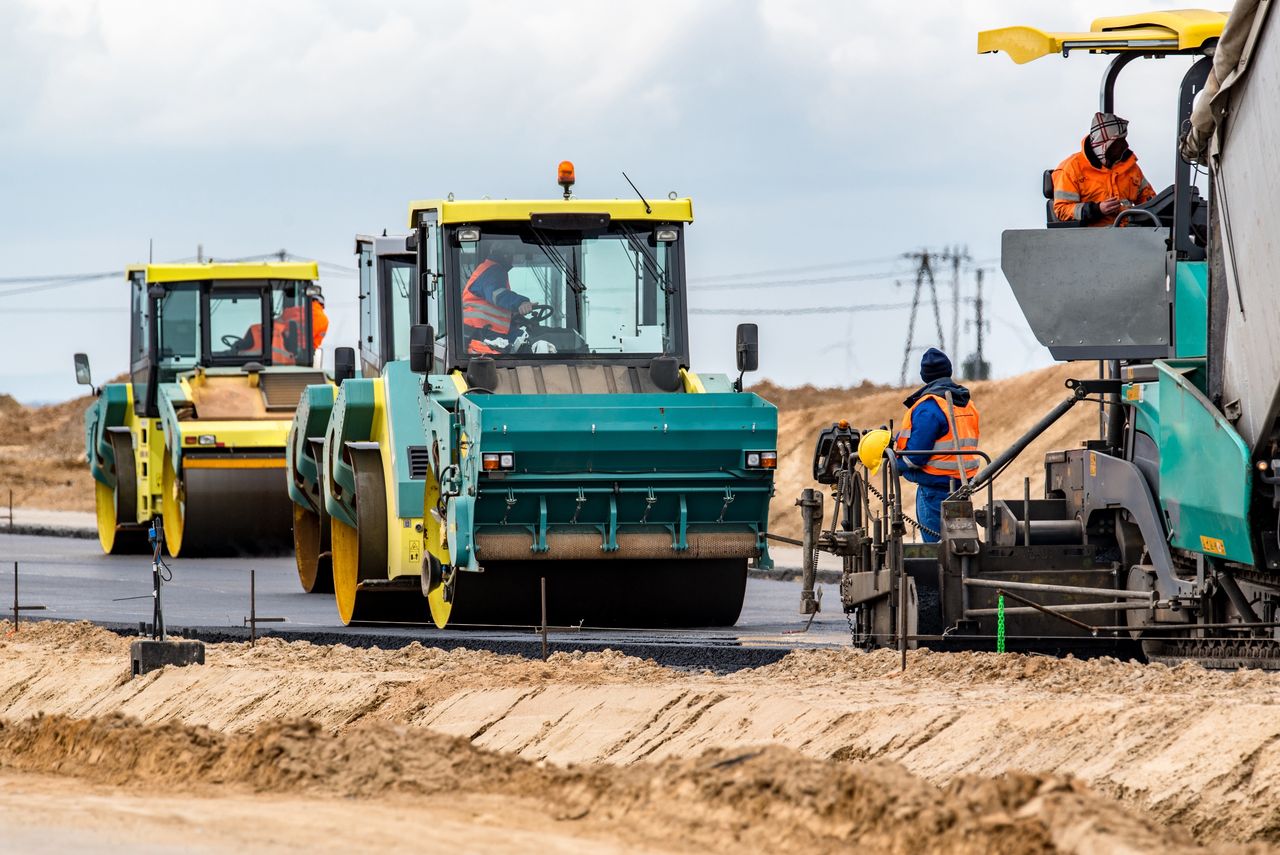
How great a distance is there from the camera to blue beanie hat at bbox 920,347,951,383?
1191cm

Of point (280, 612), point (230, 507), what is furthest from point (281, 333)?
point (280, 612)

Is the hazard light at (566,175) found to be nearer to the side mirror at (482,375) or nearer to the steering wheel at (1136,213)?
the side mirror at (482,375)

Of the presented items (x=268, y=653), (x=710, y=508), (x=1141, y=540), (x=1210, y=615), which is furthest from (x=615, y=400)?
(x=1210, y=615)

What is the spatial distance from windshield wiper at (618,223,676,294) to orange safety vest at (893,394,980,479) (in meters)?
2.58

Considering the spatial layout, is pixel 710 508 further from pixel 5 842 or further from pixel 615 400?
pixel 5 842

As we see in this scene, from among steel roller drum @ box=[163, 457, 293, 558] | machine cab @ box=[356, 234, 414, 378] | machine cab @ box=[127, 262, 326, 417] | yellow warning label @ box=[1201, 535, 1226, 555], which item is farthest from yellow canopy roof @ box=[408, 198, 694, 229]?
machine cab @ box=[127, 262, 326, 417]

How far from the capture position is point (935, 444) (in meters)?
11.6

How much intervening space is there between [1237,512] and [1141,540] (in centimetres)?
183

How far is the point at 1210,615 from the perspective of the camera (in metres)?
9.47

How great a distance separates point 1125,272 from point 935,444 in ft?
6.21

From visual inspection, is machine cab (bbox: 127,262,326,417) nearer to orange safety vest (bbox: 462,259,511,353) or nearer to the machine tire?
the machine tire

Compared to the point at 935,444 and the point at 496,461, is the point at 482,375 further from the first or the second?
the point at 935,444

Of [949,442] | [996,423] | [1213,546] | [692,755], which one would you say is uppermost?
[949,442]

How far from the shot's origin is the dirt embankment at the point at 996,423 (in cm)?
3153
